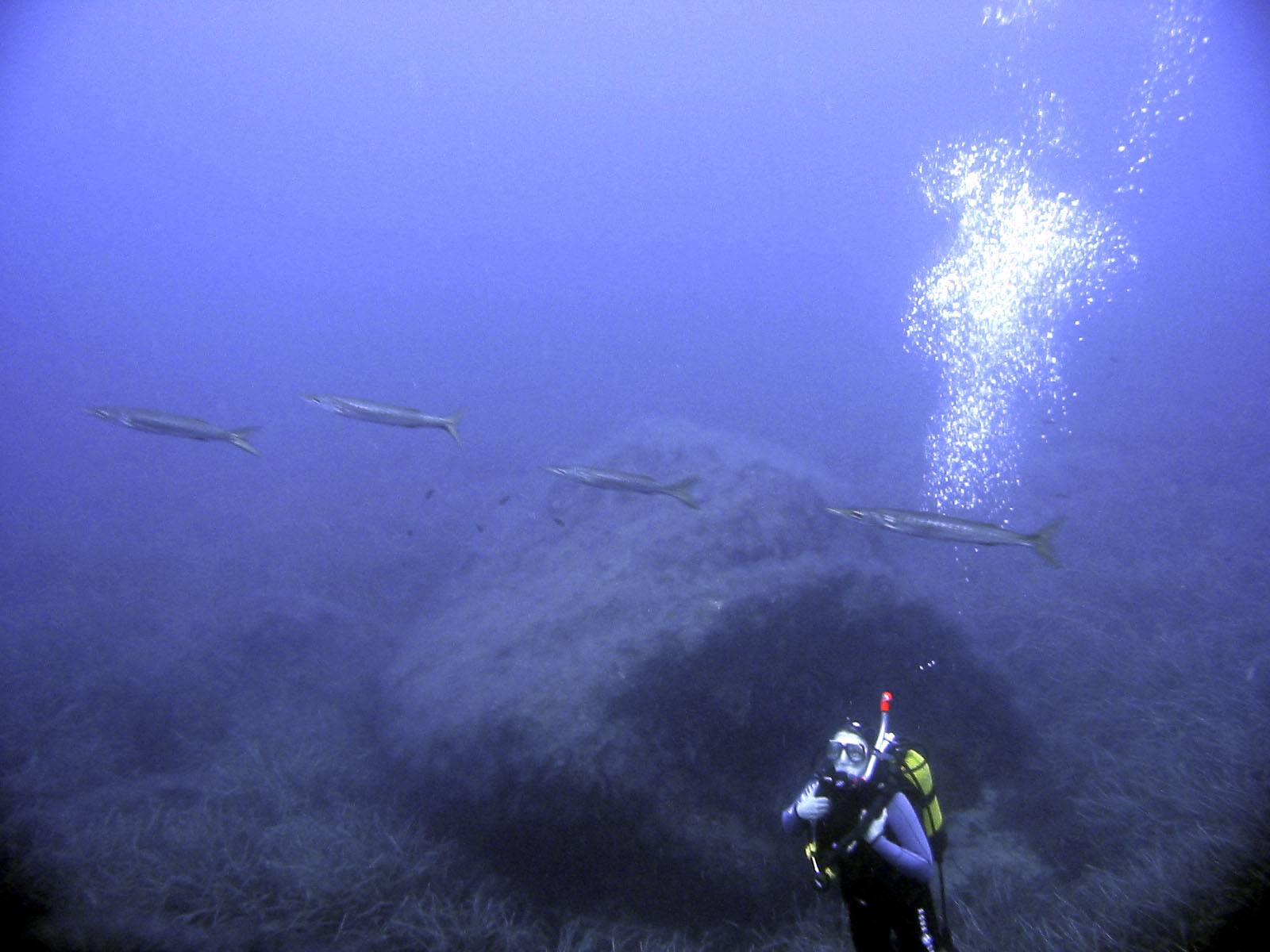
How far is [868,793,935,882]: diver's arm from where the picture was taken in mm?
3084

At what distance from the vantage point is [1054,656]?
23.3ft

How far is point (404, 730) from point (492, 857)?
6.64 feet

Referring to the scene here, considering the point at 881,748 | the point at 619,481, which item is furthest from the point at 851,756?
the point at 619,481

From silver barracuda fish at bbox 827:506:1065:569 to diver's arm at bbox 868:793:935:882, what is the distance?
6.99 feet

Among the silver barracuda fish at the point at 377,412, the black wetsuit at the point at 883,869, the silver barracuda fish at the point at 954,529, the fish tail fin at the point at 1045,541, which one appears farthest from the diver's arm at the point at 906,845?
the silver barracuda fish at the point at 377,412

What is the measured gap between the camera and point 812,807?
3195mm

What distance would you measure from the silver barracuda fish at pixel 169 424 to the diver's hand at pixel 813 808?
20.3 ft

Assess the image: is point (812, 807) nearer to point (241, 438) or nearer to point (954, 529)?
point (954, 529)

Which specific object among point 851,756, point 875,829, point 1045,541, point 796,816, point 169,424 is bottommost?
point 796,816

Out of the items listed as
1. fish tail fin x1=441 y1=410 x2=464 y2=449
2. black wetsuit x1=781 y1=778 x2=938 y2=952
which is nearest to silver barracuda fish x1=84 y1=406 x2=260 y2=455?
fish tail fin x1=441 y1=410 x2=464 y2=449

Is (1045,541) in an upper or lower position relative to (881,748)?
upper

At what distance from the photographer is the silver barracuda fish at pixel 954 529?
4457 mm

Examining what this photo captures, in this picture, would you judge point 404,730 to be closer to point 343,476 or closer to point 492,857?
point 492,857

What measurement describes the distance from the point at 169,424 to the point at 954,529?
807cm
